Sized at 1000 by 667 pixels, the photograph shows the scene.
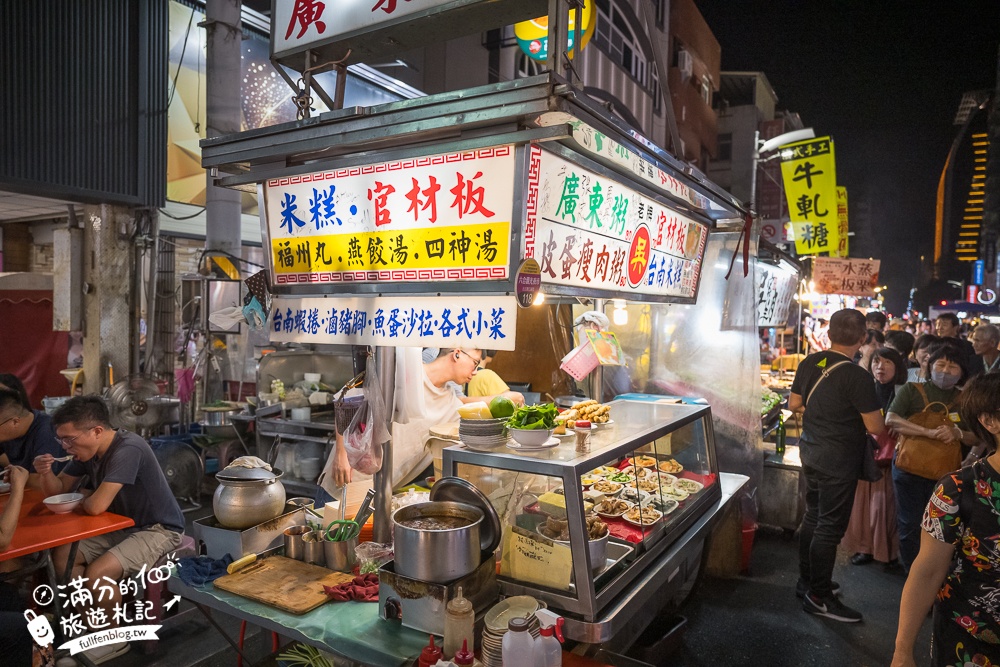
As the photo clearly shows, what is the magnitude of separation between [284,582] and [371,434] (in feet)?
2.97

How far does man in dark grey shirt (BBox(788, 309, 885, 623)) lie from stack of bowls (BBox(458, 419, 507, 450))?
11.0 ft

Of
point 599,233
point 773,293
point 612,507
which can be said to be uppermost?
point 599,233

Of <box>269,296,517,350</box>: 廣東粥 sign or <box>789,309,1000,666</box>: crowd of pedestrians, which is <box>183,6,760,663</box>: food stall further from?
<box>789,309,1000,666</box>: crowd of pedestrians

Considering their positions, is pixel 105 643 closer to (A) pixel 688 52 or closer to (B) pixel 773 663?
(B) pixel 773 663

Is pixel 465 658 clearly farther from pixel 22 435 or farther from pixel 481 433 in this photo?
pixel 22 435

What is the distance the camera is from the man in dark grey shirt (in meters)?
5.01

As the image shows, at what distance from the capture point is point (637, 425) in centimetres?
441

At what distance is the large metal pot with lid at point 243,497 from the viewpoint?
348 centimetres

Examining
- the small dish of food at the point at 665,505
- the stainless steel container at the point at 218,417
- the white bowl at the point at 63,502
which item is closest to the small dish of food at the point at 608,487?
the small dish of food at the point at 665,505

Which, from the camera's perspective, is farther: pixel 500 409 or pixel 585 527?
pixel 500 409

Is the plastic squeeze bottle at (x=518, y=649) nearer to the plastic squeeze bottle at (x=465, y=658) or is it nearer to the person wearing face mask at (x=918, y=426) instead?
the plastic squeeze bottle at (x=465, y=658)

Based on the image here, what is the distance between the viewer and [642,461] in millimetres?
4328

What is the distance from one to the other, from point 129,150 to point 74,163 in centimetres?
85

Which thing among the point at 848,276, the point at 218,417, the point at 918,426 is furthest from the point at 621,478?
the point at 848,276
